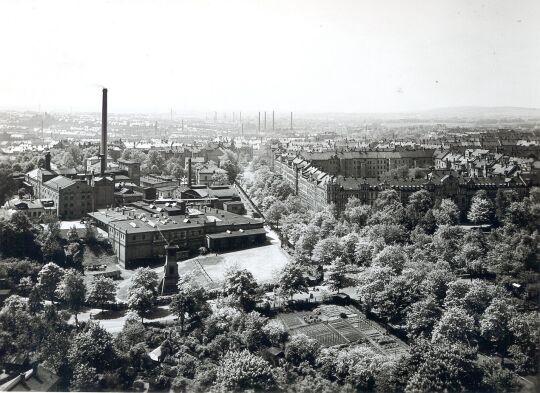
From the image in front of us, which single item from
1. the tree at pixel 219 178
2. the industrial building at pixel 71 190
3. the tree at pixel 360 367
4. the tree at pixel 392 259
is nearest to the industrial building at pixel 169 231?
the industrial building at pixel 71 190

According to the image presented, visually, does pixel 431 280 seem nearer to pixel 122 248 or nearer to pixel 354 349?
pixel 354 349

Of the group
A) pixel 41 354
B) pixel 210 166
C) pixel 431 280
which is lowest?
pixel 41 354

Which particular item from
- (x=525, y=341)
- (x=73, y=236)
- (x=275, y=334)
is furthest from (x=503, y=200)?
(x=73, y=236)

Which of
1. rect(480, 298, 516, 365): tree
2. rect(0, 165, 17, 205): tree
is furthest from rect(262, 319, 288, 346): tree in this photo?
rect(0, 165, 17, 205): tree

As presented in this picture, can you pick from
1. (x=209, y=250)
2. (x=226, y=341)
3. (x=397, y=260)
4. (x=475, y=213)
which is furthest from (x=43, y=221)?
(x=475, y=213)

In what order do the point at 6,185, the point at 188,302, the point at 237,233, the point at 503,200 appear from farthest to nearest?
the point at 6,185
the point at 503,200
the point at 237,233
the point at 188,302

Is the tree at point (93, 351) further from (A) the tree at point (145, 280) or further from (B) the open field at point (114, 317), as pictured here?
(A) the tree at point (145, 280)

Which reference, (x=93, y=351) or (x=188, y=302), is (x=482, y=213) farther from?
(x=93, y=351)
